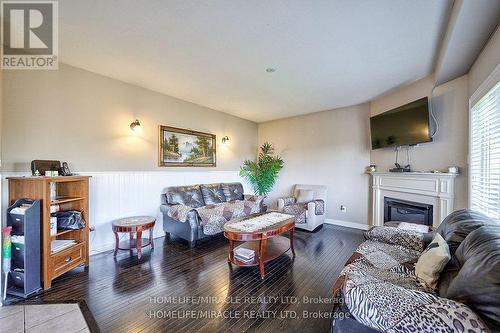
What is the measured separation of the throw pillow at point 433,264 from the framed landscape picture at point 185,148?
3915 mm

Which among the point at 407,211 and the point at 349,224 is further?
the point at 349,224

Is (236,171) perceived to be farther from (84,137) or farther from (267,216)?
(84,137)

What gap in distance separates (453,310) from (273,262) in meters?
2.20

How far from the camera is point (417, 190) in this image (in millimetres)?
3344

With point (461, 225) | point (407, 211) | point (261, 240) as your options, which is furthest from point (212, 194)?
point (461, 225)

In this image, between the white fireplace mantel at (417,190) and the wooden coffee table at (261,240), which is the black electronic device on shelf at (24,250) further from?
the white fireplace mantel at (417,190)

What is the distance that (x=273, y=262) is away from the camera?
9.48 ft

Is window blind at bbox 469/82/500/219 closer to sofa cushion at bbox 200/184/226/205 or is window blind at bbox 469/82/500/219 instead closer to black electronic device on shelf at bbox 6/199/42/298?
sofa cushion at bbox 200/184/226/205

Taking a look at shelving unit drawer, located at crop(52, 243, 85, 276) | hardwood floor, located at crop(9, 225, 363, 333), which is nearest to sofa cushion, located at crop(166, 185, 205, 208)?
hardwood floor, located at crop(9, 225, 363, 333)

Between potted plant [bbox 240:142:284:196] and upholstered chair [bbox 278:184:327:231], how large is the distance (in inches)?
35.4

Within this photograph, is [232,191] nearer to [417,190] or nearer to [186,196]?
[186,196]

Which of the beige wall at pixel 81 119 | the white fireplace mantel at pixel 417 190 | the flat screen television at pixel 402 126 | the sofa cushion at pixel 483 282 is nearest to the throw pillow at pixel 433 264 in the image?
the sofa cushion at pixel 483 282

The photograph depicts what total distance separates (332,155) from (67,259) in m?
4.90

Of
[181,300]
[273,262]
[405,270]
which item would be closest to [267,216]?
[273,262]
